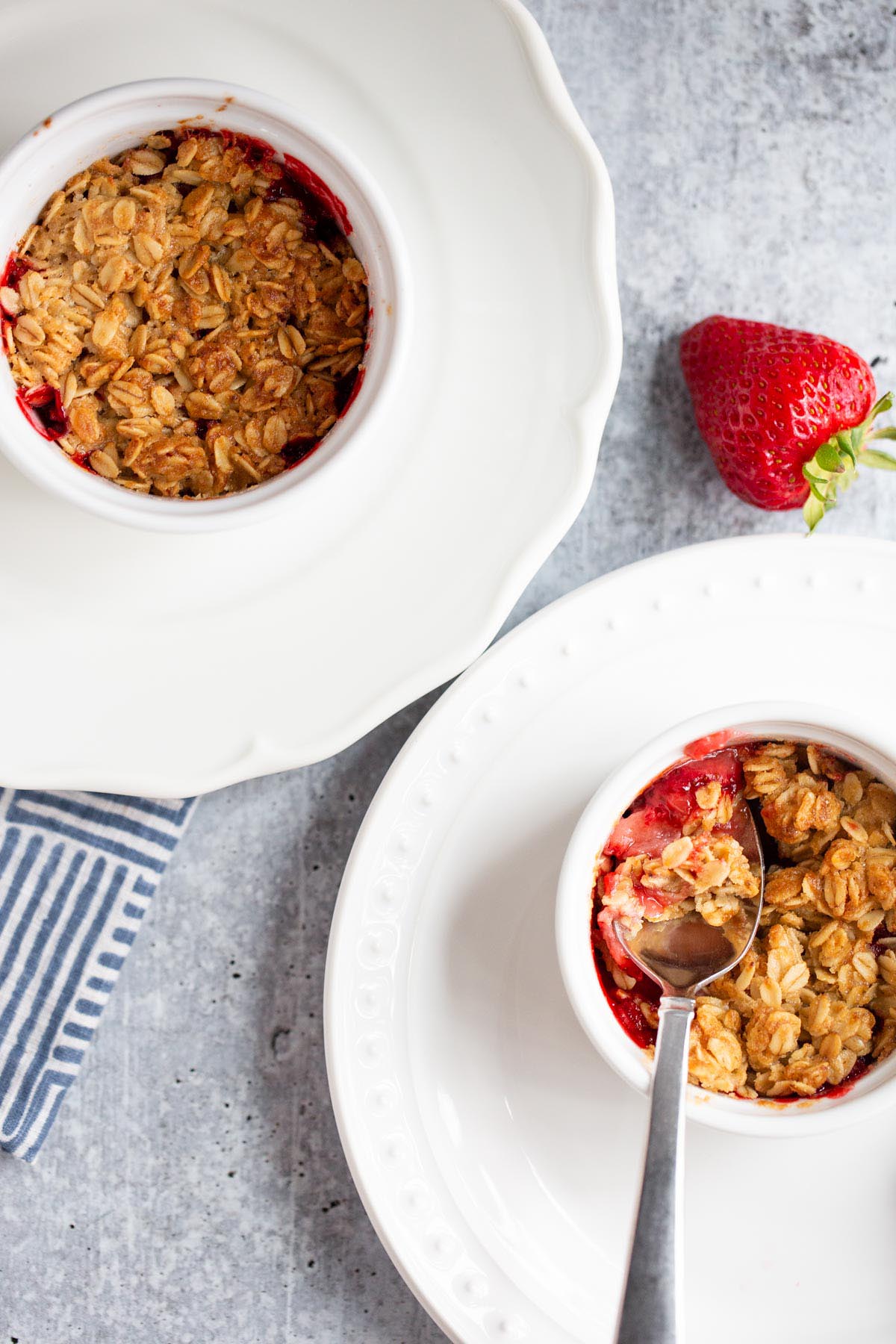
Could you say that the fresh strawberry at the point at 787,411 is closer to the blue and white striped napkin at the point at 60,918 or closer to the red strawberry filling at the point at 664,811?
the red strawberry filling at the point at 664,811

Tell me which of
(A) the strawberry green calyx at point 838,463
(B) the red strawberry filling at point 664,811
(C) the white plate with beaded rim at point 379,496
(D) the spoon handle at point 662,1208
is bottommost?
(D) the spoon handle at point 662,1208

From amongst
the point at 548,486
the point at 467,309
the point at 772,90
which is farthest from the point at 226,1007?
the point at 772,90

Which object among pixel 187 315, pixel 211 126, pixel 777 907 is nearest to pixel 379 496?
pixel 187 315

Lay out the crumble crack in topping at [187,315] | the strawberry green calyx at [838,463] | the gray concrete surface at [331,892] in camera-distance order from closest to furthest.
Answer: the crumble crack in topping at [187,315]
the strawberry green calyx at [838,463]
the gray concrete surface at [331,892]

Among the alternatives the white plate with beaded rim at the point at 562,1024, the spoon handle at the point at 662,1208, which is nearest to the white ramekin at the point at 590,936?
the spoon handle at the point at 662,1208

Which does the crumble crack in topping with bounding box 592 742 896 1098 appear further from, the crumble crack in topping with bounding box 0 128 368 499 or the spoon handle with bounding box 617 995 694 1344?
the crumble crack in topping with bounding box 0 128 368 499

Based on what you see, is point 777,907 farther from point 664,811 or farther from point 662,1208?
point 662,1208
